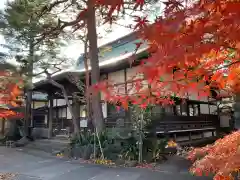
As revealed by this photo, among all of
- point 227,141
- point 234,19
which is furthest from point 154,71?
point 227,141

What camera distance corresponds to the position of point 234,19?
1591 mm

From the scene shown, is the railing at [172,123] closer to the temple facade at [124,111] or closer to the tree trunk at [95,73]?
the temple facade at [124,111]

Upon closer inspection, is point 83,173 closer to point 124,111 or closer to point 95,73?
point 124,111

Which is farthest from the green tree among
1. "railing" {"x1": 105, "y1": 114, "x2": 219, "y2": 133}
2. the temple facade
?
"railing" {"x1": 105, "y1": 114, "x2": 219, "y2": 133}

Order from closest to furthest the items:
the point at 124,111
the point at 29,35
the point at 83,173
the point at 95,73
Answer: the point at 83,173 → the point at 29,35 → the point at 95,73 → the point at 124,111

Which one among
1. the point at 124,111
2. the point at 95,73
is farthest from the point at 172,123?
the point at 95,73

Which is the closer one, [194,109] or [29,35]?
[29,35]

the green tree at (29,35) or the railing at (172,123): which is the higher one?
the green tree at (29,35)

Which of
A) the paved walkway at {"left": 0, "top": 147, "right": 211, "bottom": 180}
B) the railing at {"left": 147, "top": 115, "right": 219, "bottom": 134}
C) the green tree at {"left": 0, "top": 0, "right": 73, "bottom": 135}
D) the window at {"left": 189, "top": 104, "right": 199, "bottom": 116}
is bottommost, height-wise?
the paved walkway at {"left": 0, "top": 147, "right": 211, "bottom": 180}

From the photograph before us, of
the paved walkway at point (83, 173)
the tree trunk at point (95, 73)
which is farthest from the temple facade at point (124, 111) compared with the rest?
the paved walkway at point (83, 173)

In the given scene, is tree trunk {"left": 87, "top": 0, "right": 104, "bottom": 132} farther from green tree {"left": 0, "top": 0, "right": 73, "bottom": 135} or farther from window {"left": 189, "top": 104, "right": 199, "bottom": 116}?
window {"left": 189, "top": 104, "right": 199, "bottom": 116}

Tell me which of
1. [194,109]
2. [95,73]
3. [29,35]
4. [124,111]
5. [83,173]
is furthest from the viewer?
[194,109]

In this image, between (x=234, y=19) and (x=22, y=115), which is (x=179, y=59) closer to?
(x=234, y=19)

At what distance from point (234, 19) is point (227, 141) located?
3.19 metres
